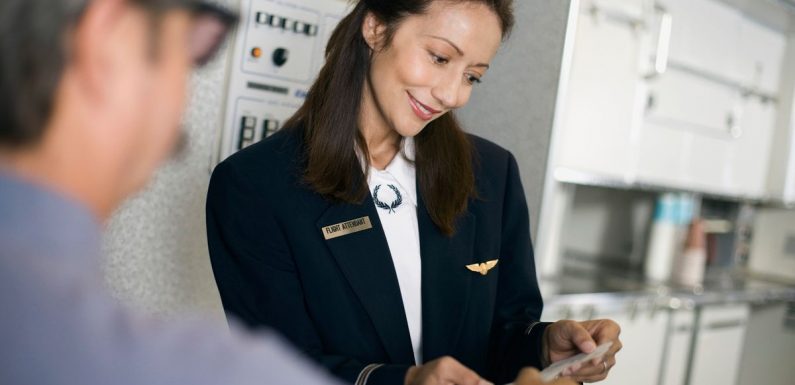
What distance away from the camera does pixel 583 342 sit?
3.75ft

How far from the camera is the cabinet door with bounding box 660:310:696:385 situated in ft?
8.95

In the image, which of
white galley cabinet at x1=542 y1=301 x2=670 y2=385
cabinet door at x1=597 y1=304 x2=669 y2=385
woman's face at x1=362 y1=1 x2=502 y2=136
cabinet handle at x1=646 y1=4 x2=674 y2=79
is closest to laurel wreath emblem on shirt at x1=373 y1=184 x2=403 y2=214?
woman's face at x1=362 y1=1 x2=502 y2=136

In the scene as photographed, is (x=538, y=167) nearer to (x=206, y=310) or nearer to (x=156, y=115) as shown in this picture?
(x=206, y=310)

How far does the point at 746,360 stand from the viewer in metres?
3.40

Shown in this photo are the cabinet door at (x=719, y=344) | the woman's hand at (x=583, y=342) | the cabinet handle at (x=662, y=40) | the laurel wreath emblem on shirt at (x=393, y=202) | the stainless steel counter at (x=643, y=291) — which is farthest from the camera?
the cabinet door at (x=719, y=344)

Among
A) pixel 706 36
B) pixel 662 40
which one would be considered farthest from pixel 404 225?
pixel 706 36

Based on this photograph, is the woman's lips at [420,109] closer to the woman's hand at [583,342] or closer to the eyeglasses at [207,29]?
the woman's hand at [583,342]

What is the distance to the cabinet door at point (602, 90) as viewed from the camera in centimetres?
241

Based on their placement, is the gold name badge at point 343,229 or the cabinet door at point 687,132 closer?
the gold name badge at point 343,229

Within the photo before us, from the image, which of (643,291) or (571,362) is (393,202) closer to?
(571,362)

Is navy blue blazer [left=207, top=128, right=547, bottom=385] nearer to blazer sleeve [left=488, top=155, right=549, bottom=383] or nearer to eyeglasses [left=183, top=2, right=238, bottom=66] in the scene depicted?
blazer sleeve [left=488, top=155, right=549, bottom=383]

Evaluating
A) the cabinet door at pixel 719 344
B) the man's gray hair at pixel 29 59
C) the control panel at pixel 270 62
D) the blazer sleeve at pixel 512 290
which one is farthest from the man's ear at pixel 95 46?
the cabinet door at pixel 719 344

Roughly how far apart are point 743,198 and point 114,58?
3.33 metres

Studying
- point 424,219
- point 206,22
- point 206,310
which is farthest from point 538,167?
point 206,22
